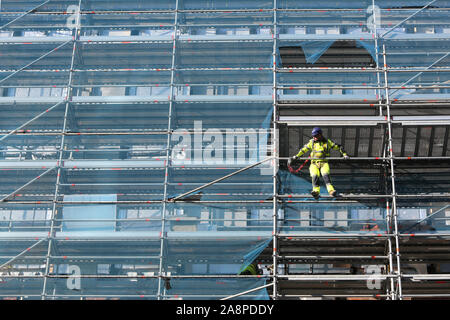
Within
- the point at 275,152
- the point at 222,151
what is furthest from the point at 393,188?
the point at 222,151

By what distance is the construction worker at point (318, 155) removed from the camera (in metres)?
11.1

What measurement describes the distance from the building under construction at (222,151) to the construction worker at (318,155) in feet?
1.43

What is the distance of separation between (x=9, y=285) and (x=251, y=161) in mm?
5006

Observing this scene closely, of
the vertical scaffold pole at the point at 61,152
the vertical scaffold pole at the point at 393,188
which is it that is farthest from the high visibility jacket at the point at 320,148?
the vertical scaffold pole at the point at 61,152

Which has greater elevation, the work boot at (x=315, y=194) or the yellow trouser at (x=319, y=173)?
the yellow trouser at (x=319, y=173)

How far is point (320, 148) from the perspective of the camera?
11289 millimetres

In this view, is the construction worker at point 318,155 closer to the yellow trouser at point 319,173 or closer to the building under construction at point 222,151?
the yellow trouser at point 319,173

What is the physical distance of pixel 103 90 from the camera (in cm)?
1390

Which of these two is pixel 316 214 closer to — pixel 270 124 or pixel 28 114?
pixel 270 124

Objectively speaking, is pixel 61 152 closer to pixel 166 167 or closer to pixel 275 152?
pixel 166 167

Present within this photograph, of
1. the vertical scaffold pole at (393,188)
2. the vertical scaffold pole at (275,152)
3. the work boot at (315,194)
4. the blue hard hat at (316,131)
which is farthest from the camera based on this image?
the blue hard hat at (316,131)

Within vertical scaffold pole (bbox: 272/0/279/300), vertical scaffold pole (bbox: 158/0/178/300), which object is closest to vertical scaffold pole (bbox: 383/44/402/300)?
vertical scaffold pole (bbox: 272/0/279/300)

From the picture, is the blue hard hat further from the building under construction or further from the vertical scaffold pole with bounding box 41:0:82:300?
the vertical scaffold pole with bounding box 41:0:82:300
